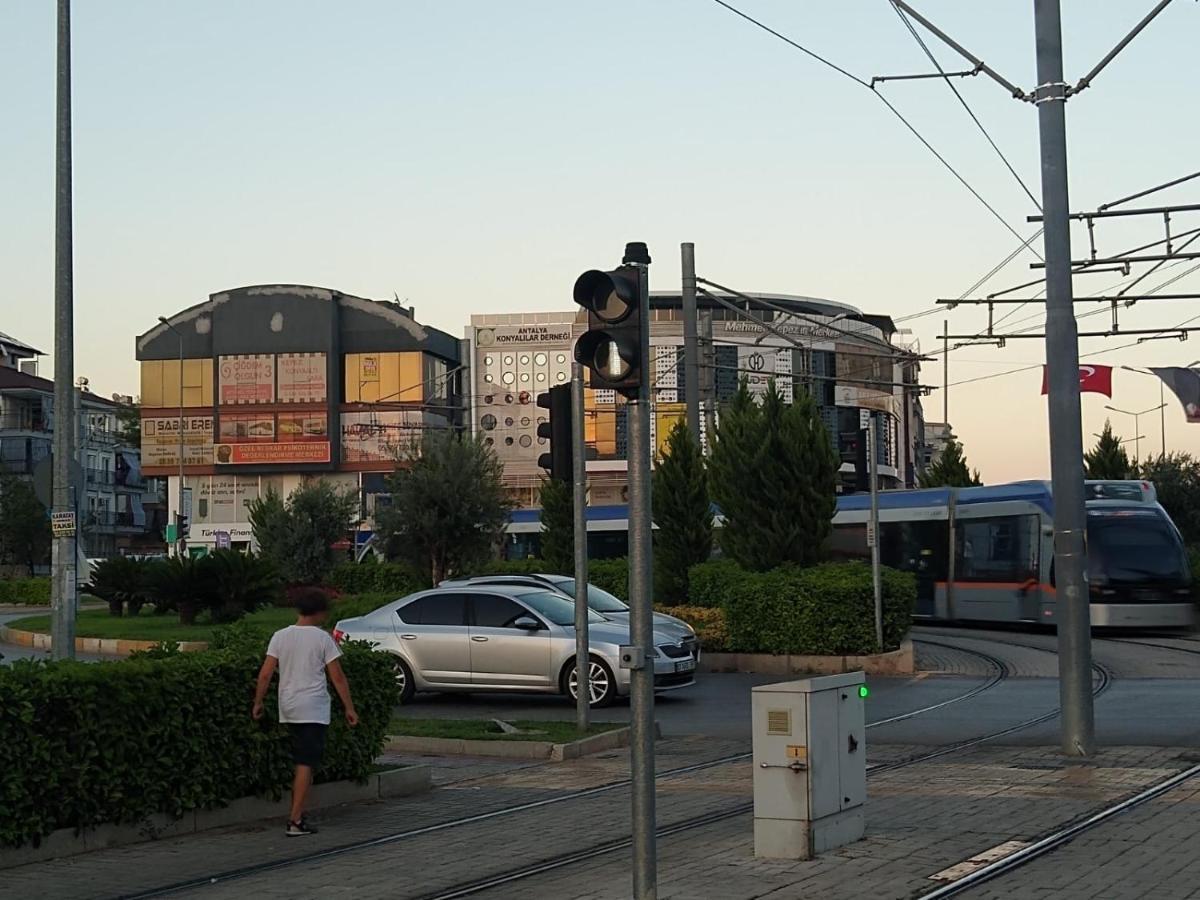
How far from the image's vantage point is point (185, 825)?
1120 cm

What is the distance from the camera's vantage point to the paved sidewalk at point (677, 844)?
9102 millimetres

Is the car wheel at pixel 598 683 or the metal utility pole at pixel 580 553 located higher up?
the metal utility pole at pixel 580 553

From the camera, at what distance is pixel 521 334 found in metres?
87.1

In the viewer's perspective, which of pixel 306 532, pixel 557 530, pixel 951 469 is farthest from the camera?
pixel 951 469

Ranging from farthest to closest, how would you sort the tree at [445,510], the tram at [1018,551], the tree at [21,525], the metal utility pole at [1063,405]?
the tree at [21,525] → the tree at [445,510] → the tram at [1018,551] → the metal utility pole at [1063,405]

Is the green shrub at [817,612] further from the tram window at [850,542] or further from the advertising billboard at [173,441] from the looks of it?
the advertising billboard at [173,441]

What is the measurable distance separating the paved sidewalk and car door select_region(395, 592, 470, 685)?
20.6 ft

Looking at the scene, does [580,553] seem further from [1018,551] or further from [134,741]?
[1018,551]

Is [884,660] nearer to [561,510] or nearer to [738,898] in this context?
[561,510]

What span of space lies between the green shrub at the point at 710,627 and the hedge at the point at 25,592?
32946 millimetres

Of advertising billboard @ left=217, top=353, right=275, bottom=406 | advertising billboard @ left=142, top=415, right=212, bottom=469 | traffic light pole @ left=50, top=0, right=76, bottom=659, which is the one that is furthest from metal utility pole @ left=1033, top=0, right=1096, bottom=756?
advertising billboard @ left=142, top=415, right=212, bottom=469

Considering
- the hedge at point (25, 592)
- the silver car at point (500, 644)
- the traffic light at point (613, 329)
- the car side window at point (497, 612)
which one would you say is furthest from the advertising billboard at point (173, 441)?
the traffic light at point (613, 329)

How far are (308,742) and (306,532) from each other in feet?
112

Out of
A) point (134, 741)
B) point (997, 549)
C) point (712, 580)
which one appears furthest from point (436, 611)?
point (997, 549)
